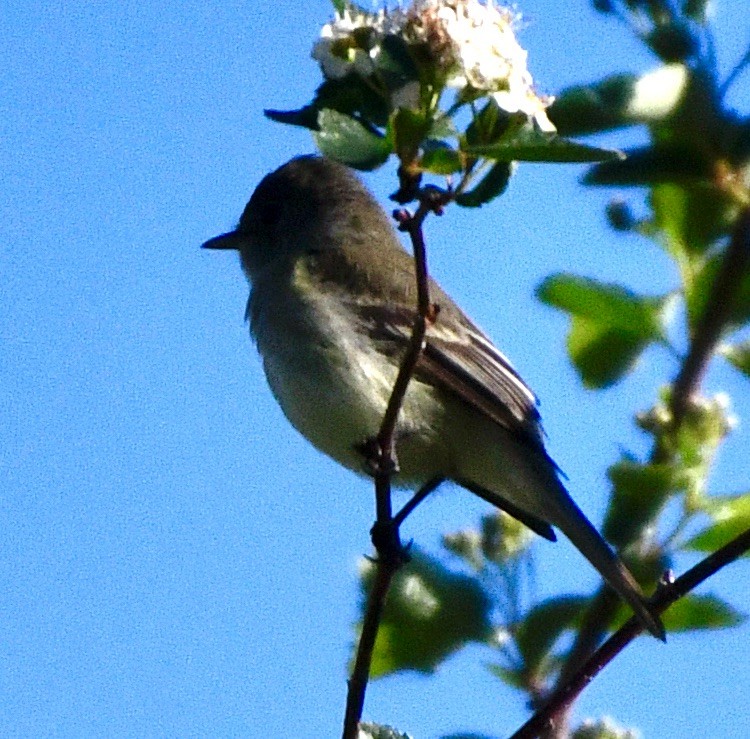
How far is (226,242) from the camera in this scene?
15.7 ft

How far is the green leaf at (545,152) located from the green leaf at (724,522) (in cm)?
66

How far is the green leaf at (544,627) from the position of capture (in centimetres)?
189

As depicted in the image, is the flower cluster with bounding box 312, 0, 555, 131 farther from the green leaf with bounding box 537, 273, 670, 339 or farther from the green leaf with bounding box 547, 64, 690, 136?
the green leaf with bounding box 537, 273, 670, 339

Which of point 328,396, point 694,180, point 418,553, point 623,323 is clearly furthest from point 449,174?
point 328,396

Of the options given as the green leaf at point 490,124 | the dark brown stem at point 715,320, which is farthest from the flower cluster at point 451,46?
the dark brown stem at point 715,320

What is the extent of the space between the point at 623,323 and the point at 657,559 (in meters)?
0.32

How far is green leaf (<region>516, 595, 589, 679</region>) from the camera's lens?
1887 mm

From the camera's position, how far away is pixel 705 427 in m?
1.80

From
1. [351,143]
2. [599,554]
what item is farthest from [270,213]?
[351,143]

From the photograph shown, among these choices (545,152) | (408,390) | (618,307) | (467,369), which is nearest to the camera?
(545,152)

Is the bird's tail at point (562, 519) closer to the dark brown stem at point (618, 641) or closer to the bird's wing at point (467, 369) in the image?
the bird's wing at point (467, 369)

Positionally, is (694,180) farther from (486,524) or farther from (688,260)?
(486,524)

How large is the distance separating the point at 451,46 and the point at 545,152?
19 centimetres

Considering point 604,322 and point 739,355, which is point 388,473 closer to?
point 604,322
